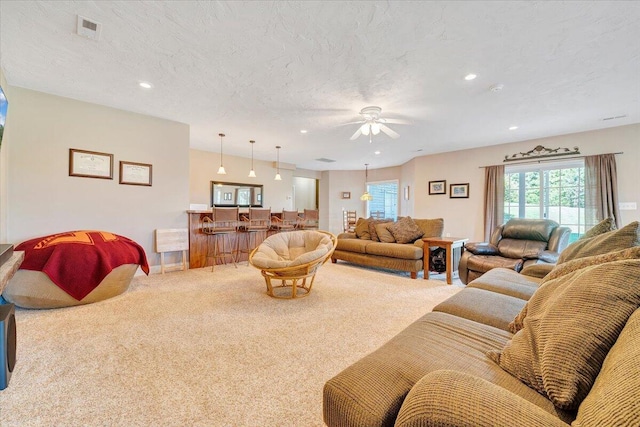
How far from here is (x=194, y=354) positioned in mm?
1942

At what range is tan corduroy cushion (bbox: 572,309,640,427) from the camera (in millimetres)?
478

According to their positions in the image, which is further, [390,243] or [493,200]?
[493,200]

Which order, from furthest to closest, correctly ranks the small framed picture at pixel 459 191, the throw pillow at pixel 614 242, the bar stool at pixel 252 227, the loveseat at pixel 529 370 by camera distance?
the small framed picture at pixel 459 191
the bar stool at pixel 252 227
the throw pillow at pixel 614 242
the loveseat at pixel 529 370

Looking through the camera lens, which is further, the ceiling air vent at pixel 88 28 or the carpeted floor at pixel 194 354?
the ceiling air vent at pixel 88 28

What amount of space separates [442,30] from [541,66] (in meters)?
1.35

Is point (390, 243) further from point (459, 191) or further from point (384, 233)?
point (459, 191)

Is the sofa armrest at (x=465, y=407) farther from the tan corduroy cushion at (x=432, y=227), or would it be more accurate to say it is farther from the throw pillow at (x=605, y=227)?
the tan corduroy cushion at (x=432, y=227)

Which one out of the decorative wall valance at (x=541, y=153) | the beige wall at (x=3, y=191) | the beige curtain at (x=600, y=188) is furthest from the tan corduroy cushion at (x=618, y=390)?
the decorative wall valance at (x=541, y=153)

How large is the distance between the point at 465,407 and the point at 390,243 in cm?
407

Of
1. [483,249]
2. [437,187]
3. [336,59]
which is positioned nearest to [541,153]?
[437,187]

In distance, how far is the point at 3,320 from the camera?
1541mm

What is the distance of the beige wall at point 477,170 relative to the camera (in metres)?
4.48

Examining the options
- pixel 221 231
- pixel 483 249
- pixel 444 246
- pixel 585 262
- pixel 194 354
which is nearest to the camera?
pixel 585 262

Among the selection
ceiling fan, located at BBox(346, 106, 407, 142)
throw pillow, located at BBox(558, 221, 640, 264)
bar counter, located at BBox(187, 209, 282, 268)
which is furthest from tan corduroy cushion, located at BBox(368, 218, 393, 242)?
throw pillow, located at BBox(558, 221, 640, 264)
